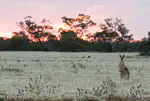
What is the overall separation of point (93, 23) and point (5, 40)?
23755mm

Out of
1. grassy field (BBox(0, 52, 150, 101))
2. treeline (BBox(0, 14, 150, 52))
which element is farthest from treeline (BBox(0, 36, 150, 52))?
grassy field (BBox(0, 52, 150, 101))

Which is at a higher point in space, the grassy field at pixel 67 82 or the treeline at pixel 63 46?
the treeline at pixel 63 46

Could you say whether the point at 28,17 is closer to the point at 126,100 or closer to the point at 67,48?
the point at 67,48

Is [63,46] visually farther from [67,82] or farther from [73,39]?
[67,82]

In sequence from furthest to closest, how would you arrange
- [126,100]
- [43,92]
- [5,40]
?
[5,40] → [43,92] → [126,100]

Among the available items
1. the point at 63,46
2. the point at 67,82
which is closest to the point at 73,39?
the point at 63,46

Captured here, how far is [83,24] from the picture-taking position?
302 ft

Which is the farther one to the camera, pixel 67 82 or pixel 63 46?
pixel 63 46

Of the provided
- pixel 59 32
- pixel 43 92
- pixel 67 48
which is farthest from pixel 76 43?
pixel 43 92

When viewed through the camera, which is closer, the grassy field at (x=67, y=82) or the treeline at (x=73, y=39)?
the grassy field at (x=67, y=82)

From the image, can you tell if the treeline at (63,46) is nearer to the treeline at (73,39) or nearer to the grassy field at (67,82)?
the treeline at (73,39)

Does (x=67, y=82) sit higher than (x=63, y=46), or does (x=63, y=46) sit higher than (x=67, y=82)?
(x=63, y=46)

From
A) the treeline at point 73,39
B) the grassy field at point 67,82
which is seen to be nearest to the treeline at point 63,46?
the treeline at point 73,39

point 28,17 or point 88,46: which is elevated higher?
point 28,17
